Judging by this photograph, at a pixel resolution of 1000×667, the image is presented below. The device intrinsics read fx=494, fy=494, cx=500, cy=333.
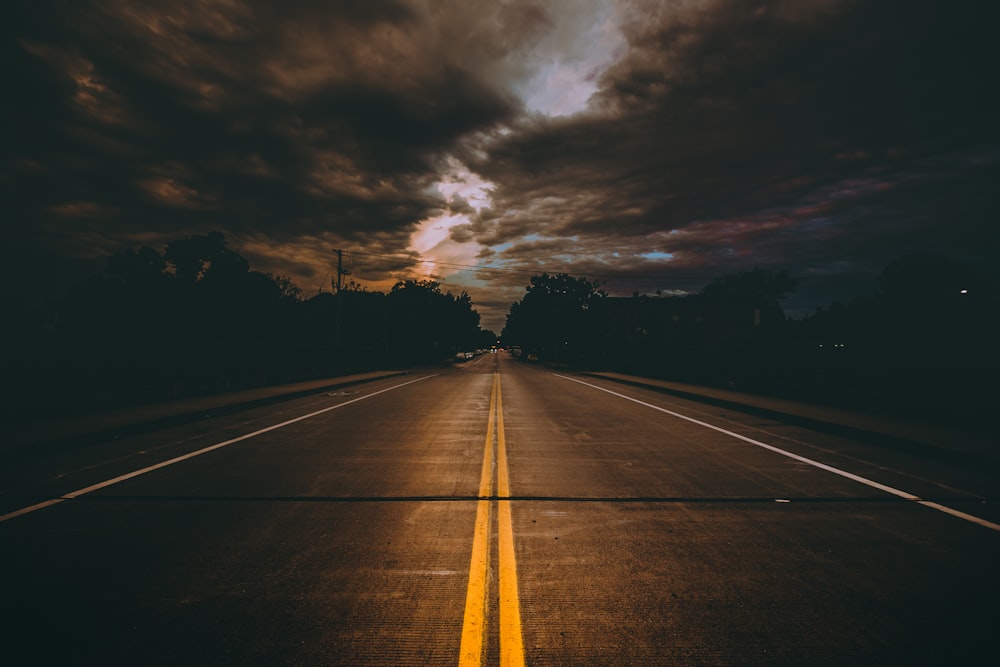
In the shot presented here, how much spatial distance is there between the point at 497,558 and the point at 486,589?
1.74 ft

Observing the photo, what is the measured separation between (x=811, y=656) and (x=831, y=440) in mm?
8218

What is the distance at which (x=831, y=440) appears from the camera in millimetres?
9570

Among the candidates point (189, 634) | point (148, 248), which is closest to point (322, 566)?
point (189, 634)

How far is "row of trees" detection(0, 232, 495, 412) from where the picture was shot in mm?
11797

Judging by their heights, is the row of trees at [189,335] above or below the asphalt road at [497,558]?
above

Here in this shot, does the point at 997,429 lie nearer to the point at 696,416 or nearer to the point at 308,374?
the point at 696,416

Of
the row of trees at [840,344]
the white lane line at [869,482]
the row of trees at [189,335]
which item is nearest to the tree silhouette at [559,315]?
the row of trees at [840,344]

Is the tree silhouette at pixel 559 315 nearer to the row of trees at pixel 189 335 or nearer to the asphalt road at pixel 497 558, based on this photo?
the row of trees at pixel 189 335

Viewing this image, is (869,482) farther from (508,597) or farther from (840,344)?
(840,344)

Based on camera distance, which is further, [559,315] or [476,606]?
[559,315]

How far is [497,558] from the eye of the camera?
409 cm

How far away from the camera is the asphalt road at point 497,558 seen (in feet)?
9.57

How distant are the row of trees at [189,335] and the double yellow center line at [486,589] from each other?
11424 mm

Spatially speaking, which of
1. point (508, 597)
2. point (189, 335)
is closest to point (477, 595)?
point (508, 597)
